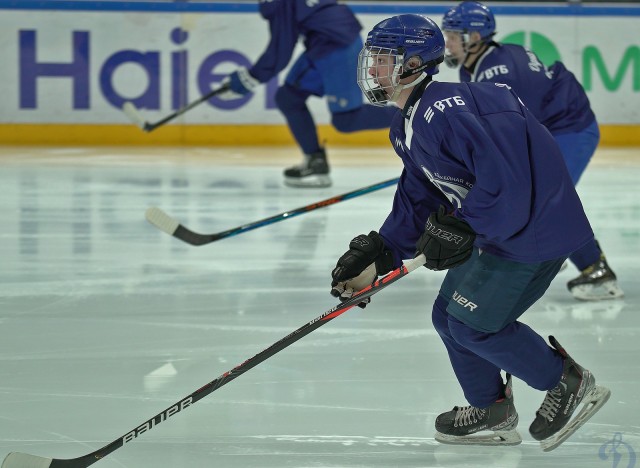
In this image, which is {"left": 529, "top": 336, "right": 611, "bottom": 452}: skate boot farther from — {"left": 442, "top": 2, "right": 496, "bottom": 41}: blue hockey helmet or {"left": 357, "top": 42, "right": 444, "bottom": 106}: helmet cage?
{"left": 442, "top": 2, "right": 496, "bottom": 41}: blue hockey helmet

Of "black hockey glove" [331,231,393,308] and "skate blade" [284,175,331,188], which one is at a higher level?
"black hockey glove" [331,231,393,308]

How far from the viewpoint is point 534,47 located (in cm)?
858

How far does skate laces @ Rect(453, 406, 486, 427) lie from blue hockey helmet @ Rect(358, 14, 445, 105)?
0.71 meters

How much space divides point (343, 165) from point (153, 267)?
3.38 metres

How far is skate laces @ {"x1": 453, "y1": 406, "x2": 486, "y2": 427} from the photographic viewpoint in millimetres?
2561

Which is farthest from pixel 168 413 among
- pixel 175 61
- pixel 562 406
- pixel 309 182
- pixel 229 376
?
pixel 175 61

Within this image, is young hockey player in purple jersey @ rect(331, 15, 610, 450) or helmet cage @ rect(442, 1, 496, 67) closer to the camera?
young hockey player in purple jersey @ rect(331, 15, 610, 450)

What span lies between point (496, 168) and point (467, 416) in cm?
63

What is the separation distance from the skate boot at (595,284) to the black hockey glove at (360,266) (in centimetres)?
154

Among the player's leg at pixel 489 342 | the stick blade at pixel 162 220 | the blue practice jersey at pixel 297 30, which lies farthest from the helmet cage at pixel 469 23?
the blue practice jersey at pixel 297 30

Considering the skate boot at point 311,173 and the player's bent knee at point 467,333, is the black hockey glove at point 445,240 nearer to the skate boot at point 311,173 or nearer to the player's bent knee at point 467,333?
the player's bent knee at point 467,333

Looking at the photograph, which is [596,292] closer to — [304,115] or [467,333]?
[467,333]

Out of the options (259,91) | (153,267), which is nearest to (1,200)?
(153,267)

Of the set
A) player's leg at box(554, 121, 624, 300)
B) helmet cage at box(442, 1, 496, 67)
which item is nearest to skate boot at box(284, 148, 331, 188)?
helmet cage at box(442, 1, 496, 67)
